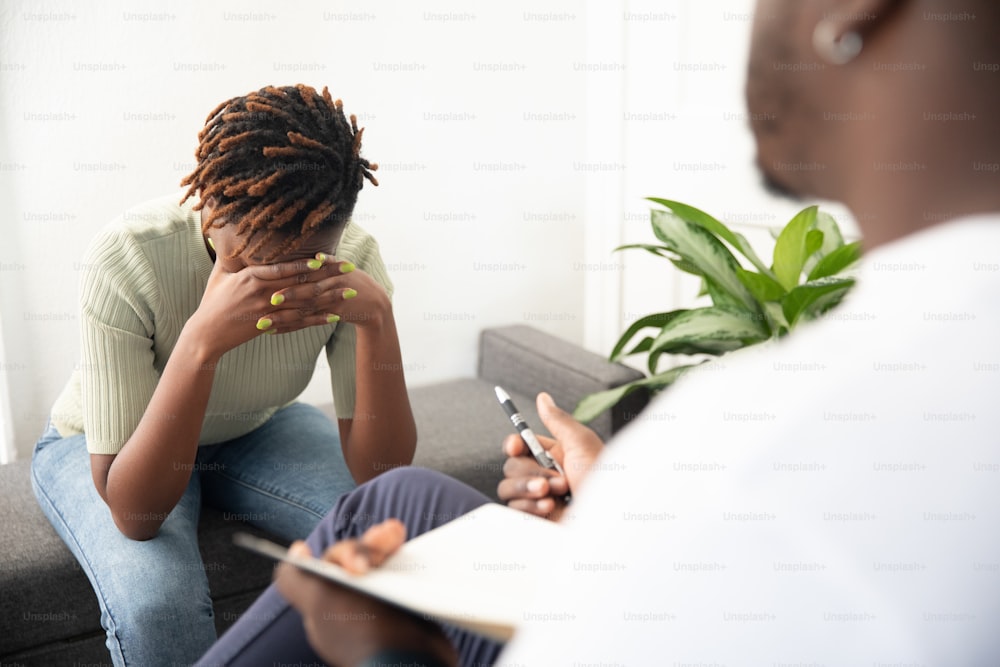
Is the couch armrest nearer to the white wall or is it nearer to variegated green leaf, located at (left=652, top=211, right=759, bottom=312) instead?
the white wall

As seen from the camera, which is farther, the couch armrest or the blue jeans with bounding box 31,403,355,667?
the couch armrest

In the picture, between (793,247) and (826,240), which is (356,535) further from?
(826,240)

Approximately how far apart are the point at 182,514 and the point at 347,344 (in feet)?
1.19

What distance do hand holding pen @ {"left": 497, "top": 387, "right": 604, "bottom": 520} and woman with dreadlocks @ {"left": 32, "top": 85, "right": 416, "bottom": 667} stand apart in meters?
0.36

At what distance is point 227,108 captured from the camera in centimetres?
122

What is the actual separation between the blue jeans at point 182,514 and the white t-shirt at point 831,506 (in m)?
0.89

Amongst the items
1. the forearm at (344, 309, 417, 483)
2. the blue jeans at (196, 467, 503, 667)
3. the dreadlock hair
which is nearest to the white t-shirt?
the blue jeans at (196, 467, 503, 667)

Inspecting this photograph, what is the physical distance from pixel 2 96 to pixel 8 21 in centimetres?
15

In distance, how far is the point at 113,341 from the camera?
1271 mm

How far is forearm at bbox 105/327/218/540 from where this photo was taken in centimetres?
123

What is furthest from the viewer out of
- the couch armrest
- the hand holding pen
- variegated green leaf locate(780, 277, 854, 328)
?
the couch armrest

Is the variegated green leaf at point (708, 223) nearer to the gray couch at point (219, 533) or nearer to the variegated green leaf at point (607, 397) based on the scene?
the variegated green leaf at point (607, 397)

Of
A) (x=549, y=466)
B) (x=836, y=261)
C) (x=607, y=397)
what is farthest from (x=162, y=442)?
(x=836, y=261)

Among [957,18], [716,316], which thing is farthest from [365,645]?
[716,316]
